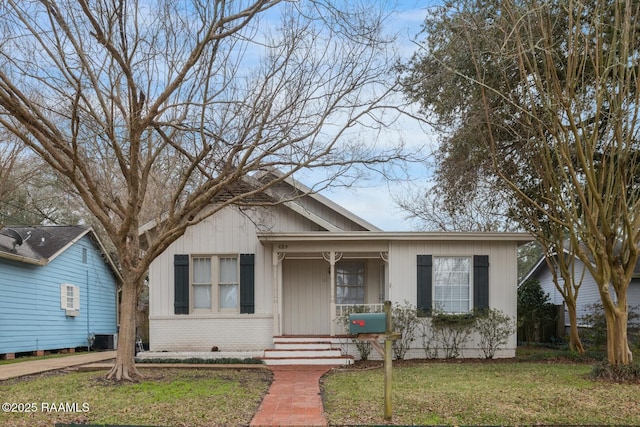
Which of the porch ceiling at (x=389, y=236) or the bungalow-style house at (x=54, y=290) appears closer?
the porch ceiling at (x=389, y=236)

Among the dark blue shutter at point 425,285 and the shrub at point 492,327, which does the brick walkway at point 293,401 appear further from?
the shrub at point 492,327

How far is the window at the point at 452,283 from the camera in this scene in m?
14.1

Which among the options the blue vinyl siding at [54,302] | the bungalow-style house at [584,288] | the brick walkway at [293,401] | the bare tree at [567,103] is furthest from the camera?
the bungalow-style house at [584,288]

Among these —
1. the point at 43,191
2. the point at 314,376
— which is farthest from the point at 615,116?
the point at 43,191

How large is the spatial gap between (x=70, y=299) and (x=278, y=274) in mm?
9959

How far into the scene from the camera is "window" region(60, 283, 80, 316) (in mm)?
19766

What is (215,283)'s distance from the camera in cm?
1448

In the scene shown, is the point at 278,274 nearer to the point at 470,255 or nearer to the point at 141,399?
the point at 470,255

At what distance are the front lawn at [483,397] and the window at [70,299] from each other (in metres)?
12.2

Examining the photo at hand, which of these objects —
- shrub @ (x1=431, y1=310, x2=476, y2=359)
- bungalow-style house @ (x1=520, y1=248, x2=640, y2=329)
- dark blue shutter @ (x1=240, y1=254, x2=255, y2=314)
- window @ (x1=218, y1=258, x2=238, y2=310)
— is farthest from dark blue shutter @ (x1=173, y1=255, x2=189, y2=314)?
bungalow-style house @ (x1=520, y1=248, x2=640, y2=329)

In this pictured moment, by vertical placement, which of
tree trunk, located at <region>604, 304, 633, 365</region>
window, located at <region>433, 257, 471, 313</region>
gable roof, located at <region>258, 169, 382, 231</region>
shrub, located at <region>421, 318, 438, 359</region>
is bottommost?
shrub, located at <region>421, 318, 438, 359</region>

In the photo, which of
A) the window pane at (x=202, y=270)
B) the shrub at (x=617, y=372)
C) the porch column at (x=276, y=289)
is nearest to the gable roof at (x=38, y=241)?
the window pane at (x=202, y=270)

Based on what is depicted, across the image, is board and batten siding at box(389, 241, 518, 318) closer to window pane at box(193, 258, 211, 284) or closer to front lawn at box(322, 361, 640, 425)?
front lawn at box(322, 361, 640, 425)

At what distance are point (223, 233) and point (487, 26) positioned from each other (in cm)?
775
